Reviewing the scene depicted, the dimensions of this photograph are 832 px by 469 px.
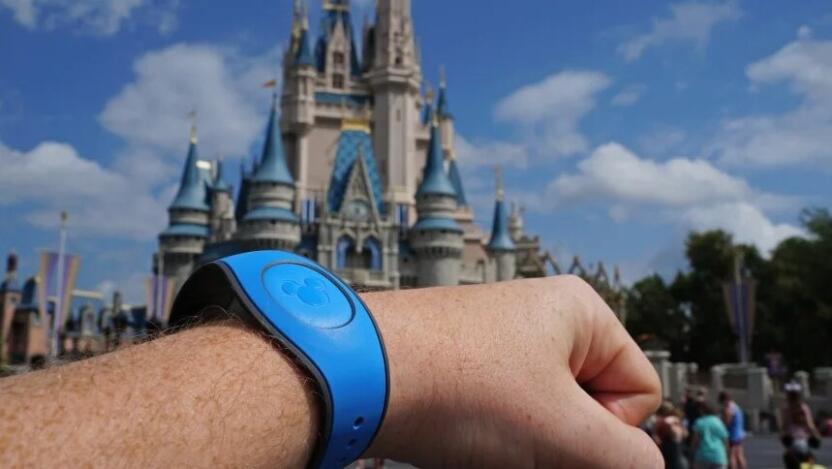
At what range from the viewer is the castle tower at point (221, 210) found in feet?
147

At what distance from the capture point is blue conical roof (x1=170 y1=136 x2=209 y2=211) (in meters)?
45.8

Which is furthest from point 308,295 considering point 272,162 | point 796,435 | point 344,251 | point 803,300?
point 272,162

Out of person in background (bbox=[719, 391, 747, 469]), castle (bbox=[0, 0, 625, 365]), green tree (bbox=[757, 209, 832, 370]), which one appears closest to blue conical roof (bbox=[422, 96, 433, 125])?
castle (bbox=[0, 0, 625, 365])

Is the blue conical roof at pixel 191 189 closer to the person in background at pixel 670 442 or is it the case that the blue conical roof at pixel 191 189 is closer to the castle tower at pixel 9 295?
the castle tower at pixel 9 295

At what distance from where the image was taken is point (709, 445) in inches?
272

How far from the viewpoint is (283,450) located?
0.92 metres

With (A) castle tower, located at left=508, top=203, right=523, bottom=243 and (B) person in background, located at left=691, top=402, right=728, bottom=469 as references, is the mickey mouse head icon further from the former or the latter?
(A) castle tower, located at left=508, top=203, right=523, bottom=243

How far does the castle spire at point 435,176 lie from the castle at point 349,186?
8 cm

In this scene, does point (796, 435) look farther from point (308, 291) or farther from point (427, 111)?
point (427, 111)

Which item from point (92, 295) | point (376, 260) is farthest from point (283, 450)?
point (92, 295)

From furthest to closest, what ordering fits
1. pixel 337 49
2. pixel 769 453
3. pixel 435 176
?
pixel 337 49 < pixel 435 176 < pixel 769 453

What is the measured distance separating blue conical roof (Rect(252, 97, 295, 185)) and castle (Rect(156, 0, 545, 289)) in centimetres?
6

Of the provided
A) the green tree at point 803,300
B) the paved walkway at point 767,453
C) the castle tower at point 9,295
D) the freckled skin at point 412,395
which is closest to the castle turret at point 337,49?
the castle tower at point 9,295

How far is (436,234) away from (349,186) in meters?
5.42
